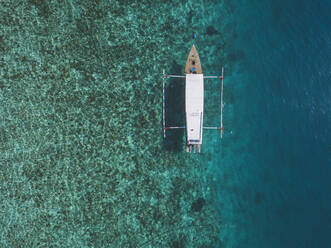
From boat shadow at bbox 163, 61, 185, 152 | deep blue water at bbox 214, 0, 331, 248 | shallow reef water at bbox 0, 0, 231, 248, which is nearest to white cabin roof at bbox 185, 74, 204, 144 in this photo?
boat shadow at bbox 163, 61, 185, 152

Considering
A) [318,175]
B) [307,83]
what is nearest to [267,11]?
[307,83]

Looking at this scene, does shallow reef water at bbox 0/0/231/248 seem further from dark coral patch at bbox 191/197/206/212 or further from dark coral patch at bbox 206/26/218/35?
dark coral patch at bbox 206/26/218/35

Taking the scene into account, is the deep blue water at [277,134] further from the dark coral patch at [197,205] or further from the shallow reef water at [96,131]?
the shallow reef water at [96,131]

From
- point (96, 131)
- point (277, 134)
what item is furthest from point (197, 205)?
point (96, 131)

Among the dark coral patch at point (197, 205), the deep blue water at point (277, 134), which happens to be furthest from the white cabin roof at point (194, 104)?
the dark coral patch at point (197, 205)

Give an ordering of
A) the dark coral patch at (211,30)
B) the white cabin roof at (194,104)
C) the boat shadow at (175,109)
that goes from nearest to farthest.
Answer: the white cabin roof at (194,104) < the boat shadow at (175,109) < the dark coral patch at (211,30)

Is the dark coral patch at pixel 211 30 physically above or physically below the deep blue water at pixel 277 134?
above

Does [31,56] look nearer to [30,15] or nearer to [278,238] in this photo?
[30,15]
